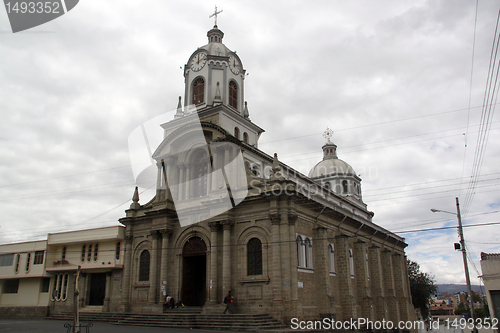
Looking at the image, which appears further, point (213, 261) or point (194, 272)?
point (194, 272)

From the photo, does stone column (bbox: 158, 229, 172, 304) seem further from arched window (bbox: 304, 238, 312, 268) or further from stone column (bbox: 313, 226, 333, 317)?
stone column (bbox: 313, 226, 333, 317)

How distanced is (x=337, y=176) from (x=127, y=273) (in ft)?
119

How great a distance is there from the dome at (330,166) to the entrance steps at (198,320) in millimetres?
37994

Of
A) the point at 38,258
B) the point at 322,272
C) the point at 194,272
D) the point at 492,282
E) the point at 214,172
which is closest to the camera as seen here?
the point at 492,282

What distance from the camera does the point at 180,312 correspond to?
2848 centimetres

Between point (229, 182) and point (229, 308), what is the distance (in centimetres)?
904

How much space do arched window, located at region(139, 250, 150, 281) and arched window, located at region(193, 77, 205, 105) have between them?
14.2 meters

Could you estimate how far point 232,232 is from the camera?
96.0 feet

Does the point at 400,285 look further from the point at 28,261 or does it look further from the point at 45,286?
the point at 28,261

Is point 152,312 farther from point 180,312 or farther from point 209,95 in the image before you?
point 209,95

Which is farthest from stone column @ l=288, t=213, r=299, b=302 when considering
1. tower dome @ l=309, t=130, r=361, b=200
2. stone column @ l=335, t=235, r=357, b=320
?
tower dome @ l=309, t=130, r=361, b=200

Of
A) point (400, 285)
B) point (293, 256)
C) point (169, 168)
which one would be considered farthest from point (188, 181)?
point (400, 285)

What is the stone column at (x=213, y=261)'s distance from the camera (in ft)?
91.4

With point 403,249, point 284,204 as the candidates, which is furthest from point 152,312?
point 403,249
